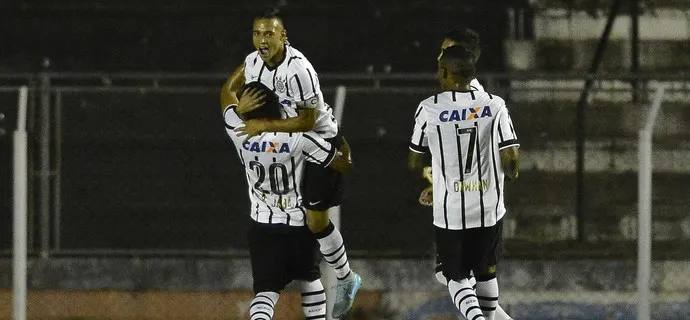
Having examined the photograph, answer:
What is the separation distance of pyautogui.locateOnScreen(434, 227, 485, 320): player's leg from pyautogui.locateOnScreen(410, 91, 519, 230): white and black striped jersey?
0.07m

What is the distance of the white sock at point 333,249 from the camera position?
322 inches

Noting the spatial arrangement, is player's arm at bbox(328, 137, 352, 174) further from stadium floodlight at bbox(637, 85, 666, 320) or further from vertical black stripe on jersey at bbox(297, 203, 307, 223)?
stadium floodlight at bbox(637, 85, 666, 320)

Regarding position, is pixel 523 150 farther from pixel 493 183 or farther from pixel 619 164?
pixel 493 183

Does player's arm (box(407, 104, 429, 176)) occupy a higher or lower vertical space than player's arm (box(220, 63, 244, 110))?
lower

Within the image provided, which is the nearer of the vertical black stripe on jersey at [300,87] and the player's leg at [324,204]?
the vertical black stripe on jersey at [300,87]

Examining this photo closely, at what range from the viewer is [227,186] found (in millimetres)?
10594

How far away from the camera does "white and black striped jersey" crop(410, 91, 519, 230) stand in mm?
7668

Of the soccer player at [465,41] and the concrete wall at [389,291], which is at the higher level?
the soccer player at [465,41]

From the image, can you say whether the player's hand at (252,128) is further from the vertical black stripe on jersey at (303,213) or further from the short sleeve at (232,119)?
the vertical black stripe on jersey at (303,213)

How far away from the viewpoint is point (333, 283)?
9.34 m

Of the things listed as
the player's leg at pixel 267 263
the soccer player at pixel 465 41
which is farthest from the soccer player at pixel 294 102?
the soccer player at pixel 465 41

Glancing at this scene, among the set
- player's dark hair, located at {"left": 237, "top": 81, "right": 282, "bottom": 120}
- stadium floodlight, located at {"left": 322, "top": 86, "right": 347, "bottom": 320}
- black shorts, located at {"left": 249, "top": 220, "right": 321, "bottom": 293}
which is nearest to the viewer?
player's dark hair, located at {"left": 237, "top": 81, "right": 282, "bottom": 120}

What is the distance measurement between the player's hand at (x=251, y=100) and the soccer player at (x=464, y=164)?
85 centimetres

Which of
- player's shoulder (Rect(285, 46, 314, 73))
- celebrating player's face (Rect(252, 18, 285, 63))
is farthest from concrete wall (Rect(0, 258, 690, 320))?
celebrating player's face (Rect(252, 18, 285, 63))
